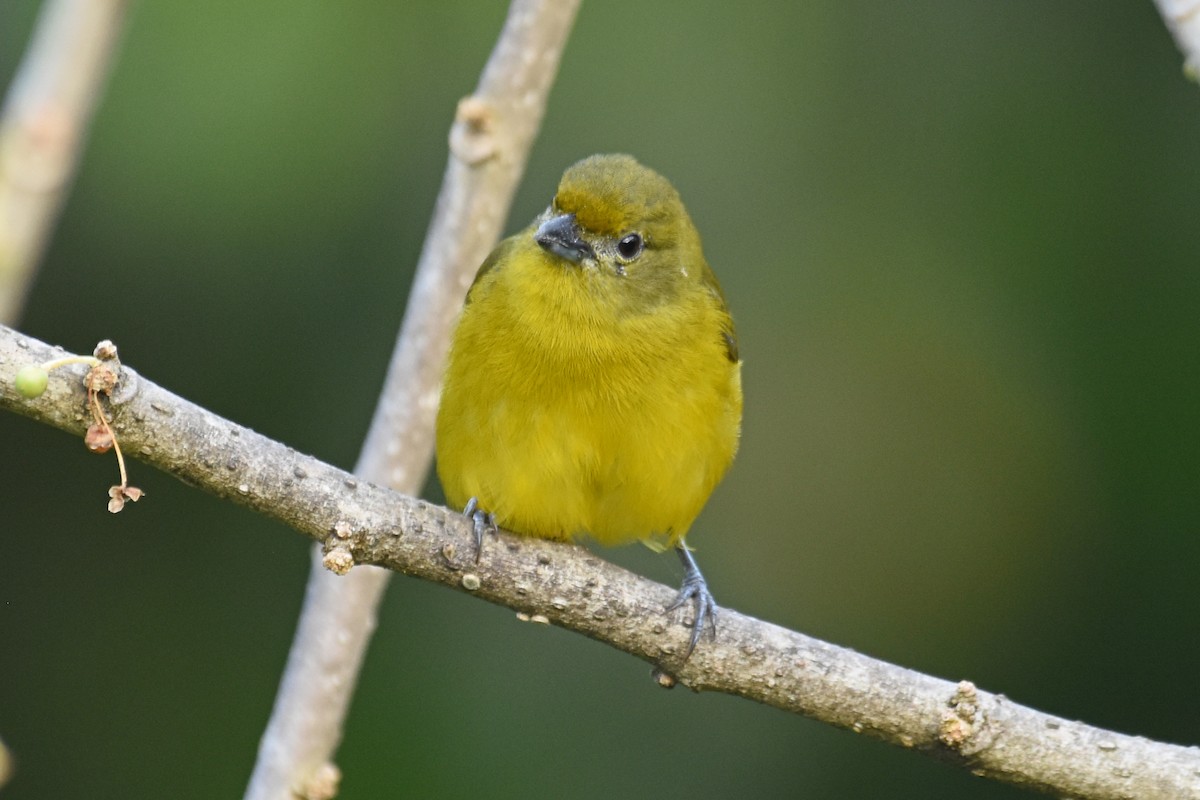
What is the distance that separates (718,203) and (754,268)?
0.89ft

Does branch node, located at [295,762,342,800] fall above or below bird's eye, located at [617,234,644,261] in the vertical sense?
below

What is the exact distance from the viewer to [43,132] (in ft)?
7.50

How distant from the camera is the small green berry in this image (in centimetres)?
236

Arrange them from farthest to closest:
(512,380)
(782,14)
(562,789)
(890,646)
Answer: (782,14) < (890,646) < (562,789) < (512,380)

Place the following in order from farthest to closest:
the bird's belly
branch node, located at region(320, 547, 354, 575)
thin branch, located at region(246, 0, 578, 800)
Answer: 1. thin branch, located at region(246, 0, 578, 800)
2. the bird's belly
3. branch node, located at region(320, 547, 354, 575)

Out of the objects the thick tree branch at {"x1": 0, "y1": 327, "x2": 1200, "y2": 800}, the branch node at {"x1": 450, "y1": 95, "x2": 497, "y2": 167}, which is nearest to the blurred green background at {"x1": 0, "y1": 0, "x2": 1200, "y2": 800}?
the branch node at {"x1": 450, "y1": 95, "x2": 497, "y2": 167}

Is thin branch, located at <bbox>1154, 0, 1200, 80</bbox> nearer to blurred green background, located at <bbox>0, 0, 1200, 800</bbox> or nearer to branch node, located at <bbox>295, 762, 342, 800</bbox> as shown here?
branch node, located at <bbox>295, 762, 342, 800</bbox>

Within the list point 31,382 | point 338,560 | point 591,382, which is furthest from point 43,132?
point 591,382

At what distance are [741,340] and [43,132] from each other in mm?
3544

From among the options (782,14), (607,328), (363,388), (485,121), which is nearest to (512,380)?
(607,328)

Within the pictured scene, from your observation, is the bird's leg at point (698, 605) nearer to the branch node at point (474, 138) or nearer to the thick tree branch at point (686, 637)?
the thick tree branch at point (686, 637)

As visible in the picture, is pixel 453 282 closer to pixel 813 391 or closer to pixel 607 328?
pixel 607 328

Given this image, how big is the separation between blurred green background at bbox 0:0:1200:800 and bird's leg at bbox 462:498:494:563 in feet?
5.23

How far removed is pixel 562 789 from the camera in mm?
4953
